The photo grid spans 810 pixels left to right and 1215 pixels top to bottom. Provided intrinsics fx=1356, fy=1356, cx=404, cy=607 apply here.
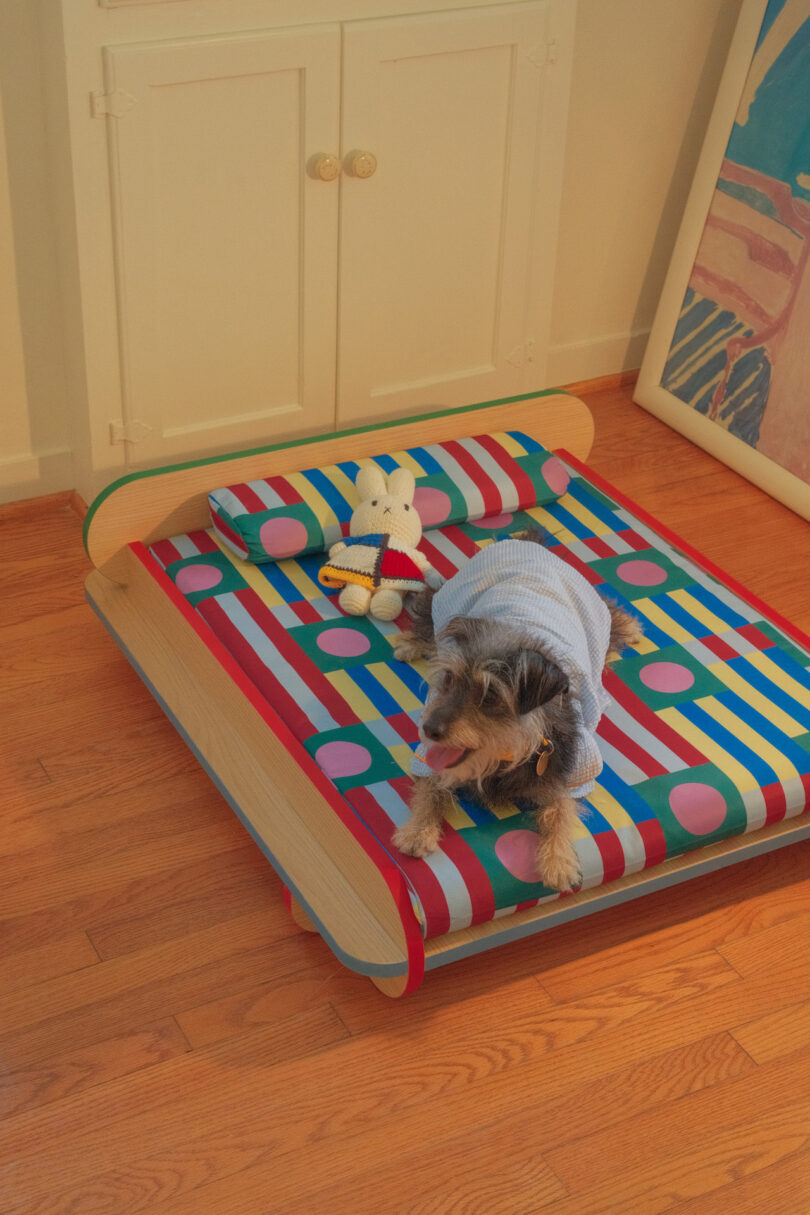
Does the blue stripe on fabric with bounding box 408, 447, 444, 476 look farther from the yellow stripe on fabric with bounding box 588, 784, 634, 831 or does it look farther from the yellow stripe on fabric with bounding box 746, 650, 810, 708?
the yellow stripe on fabric with bounding box 588, 784, 634, 831

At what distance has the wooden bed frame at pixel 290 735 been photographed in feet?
7.21

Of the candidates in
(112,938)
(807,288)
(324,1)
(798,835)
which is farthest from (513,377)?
(112,938)

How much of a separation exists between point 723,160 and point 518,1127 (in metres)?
2.61

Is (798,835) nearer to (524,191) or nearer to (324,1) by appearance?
(524,191)

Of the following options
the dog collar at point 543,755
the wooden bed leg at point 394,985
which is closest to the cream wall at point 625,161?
the dog collar at point 543,755

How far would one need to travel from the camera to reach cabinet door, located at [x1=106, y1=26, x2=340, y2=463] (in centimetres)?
285

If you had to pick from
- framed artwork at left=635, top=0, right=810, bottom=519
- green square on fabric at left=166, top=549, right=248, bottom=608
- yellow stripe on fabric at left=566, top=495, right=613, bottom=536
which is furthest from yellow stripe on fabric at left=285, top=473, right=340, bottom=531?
framed artwork at left=635, top=0, right=810, bottom=519

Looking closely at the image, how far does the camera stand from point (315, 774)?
7.78 feet

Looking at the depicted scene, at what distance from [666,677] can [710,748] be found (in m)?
0.22

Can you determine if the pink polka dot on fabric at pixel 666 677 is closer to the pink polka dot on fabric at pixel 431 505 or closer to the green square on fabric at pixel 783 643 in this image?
the green square on fabric at pixel 783 643

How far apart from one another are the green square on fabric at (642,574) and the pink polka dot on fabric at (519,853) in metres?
0.77

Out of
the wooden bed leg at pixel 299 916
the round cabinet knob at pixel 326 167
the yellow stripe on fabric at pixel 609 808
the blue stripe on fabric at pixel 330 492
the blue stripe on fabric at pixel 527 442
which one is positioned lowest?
the wooden bed leg at pixel 299 916

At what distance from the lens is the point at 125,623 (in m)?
2.85

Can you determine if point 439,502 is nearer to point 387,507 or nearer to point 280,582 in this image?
point 387,507
